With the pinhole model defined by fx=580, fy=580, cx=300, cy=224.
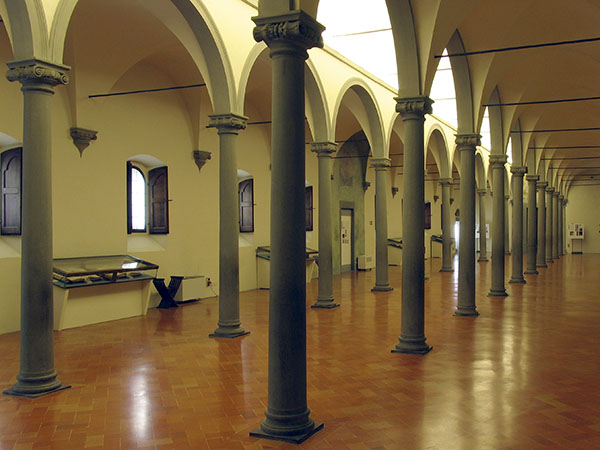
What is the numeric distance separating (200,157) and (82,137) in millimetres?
3686

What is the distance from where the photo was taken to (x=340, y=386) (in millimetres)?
6477

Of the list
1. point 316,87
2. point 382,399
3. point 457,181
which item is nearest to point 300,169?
point 382,399

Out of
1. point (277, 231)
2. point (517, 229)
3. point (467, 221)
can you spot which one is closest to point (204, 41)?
point (277, 231)

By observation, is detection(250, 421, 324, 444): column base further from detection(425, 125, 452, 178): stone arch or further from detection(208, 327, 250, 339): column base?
detection(425, 125, 452, 178): stone arch

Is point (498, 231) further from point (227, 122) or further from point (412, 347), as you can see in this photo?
point (227, 122)

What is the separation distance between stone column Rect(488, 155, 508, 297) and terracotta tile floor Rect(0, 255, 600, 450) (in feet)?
9.07

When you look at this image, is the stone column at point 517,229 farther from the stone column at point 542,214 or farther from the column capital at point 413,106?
the column capital at point 413,106

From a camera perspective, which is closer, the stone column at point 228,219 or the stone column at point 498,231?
the stone column at point 228,219

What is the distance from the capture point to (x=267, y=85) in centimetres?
1466

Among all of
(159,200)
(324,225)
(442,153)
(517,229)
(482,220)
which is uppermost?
(442,153)

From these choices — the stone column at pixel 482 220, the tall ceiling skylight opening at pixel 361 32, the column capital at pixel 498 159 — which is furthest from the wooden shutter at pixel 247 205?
the stone column at pixel 482 220

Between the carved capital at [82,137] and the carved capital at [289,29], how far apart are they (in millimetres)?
7088

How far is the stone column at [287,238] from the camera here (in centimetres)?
495

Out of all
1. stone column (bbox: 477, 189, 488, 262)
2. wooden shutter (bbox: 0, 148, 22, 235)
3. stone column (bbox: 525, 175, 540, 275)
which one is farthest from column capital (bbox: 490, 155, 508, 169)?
stone column (bbox: 477, 189, 488, 262)
